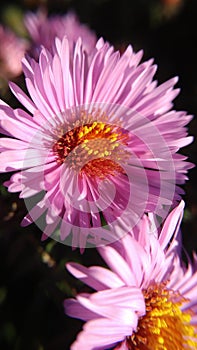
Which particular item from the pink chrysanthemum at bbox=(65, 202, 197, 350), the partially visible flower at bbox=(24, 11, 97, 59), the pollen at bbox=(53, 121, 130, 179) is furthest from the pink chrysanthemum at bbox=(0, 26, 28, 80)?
the pink chrysanthemum at bbox=(65, 202, 197, 350)

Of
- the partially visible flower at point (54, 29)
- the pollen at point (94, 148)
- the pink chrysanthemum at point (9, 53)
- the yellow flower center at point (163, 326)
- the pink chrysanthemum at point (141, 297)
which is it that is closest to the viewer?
the pink chrysanthemum at point (141, 297)

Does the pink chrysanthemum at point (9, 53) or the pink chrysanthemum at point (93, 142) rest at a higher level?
the pink chrysanthemum at point (9, 53)

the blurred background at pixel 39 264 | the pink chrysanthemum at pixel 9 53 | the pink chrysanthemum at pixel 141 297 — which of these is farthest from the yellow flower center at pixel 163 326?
the pink chrysanthemum at pixel 9 53

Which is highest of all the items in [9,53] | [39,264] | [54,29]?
[54,29]

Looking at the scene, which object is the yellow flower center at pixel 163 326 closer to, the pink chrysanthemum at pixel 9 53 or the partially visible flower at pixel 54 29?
the partially visible flower at pixel 54 29

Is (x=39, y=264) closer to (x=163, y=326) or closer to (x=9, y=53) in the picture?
(x=163, y=326)

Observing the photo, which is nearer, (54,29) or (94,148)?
(94,148)

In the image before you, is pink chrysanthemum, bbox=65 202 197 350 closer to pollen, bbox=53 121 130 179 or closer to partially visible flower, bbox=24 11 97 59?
pollen, bbox=53 121 130 179

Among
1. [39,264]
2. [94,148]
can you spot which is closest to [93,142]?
[94,148]
